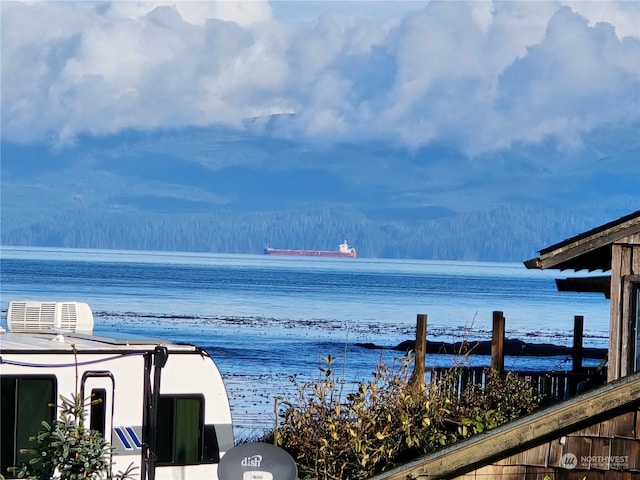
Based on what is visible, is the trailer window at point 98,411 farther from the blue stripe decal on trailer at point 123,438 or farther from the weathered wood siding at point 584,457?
the weathered wood siding at point 584,457

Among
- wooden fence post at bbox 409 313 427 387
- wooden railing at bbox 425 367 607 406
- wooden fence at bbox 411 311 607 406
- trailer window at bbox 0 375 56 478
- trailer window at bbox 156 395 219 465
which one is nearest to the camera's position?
trailer window at bbox 0 375 56 478

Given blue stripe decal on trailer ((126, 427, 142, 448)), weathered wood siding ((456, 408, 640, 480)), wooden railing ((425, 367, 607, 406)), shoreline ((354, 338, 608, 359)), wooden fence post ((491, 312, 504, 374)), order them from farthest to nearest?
shoreline ((354, 338, 608, 359))
wooden fence post ((491, 312, 504, 374))
wooden railing ((425, 367, 607, 406))
blue stripe decal on trailer ((126, 427, 142, 448))
weathered wood siding ((456, 408, 640, 480))

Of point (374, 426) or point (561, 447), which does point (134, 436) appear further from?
point (561, 447)

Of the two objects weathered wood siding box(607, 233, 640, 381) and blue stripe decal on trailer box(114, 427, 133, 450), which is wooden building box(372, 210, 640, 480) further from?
weathered wood siding box(607, 233, 640, 381)

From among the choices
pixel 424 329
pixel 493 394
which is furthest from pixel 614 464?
pixel 424 329

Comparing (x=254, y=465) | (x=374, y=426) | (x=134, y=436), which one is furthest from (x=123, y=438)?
(x=374, y=426)

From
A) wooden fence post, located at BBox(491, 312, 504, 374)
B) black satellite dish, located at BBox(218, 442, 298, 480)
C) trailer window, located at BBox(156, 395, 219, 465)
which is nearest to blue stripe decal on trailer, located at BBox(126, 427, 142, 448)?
trailer window, located at BBox(156, 395, 219, 465)

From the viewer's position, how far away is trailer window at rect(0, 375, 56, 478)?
34.6 ft

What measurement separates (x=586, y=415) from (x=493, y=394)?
973cm

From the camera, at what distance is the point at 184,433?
11703 millimetres

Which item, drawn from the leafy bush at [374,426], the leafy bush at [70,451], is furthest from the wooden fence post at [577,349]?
the leafy bush at [70,451]

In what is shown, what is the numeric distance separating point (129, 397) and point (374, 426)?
3518 mm

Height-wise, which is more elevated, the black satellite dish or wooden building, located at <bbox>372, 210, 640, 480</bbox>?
wooden building, located at <bbox>372, 210, 640, 480</bbox>

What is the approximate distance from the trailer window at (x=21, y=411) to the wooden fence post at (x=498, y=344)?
10089 millimetres
